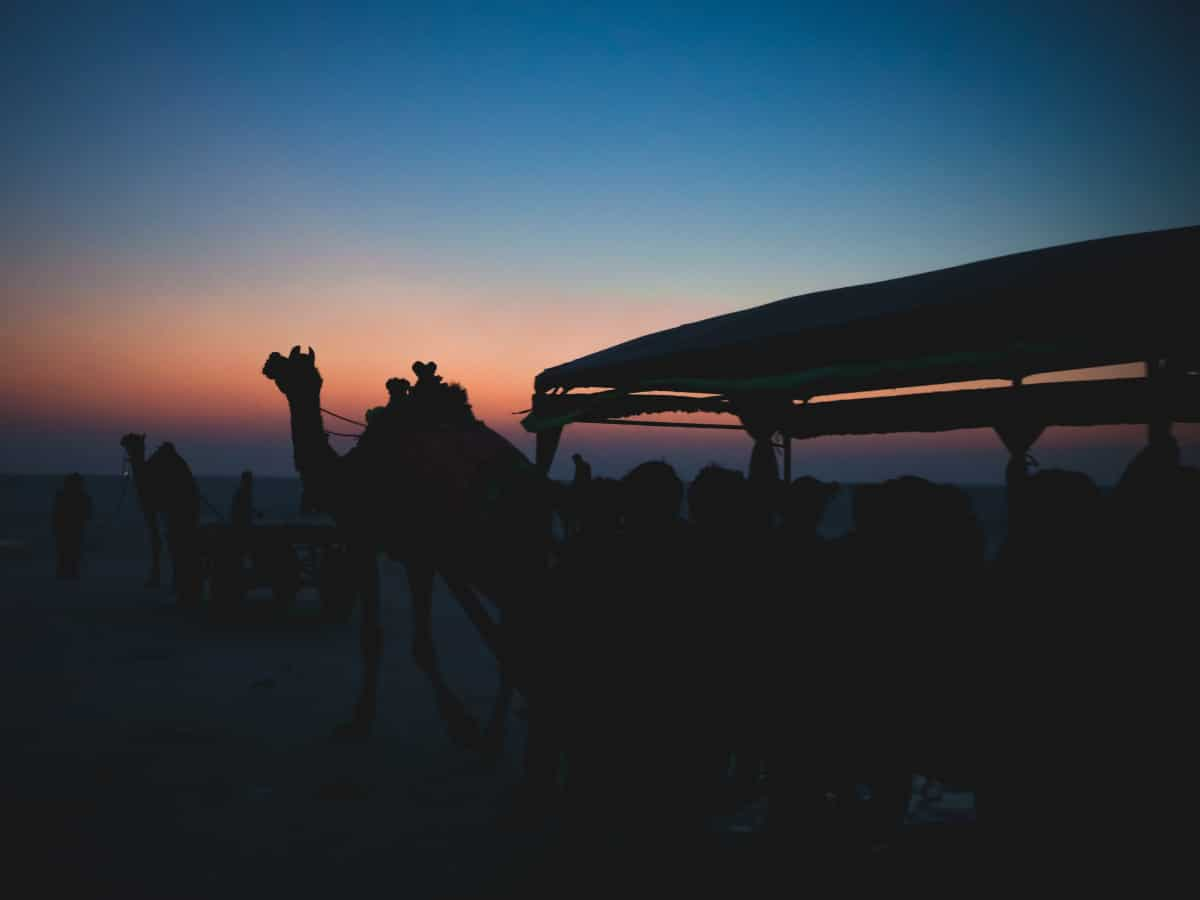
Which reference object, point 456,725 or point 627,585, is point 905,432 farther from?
point 456,725

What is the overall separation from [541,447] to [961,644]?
324 cm

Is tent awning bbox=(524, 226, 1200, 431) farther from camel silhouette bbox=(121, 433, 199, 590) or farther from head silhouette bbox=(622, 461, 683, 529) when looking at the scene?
camel silhouette bbox=(121, 433, 199, 590)

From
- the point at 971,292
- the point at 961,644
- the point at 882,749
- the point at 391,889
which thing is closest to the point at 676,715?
the point at 882,749

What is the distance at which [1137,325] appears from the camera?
3.01m

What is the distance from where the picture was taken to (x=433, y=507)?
551cm

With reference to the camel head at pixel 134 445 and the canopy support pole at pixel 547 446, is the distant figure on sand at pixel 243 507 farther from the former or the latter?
the canopy support pole at pixel 547 446

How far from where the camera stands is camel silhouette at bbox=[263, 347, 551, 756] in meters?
4.77

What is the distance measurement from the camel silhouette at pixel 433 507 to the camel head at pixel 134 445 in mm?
12016

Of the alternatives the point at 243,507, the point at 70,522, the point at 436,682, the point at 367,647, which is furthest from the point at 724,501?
the point at 70,522

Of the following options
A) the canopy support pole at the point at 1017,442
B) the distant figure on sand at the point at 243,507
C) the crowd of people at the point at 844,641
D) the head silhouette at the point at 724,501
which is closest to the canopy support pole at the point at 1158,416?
the crowd of people at the point at 844,641

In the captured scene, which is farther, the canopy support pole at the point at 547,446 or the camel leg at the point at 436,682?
the camel leg at the point at 436,682

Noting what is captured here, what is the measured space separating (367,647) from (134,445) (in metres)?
13.1

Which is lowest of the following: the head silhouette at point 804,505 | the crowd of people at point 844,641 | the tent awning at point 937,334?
the crowd of people at point 844,641

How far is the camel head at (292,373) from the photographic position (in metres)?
6.99
